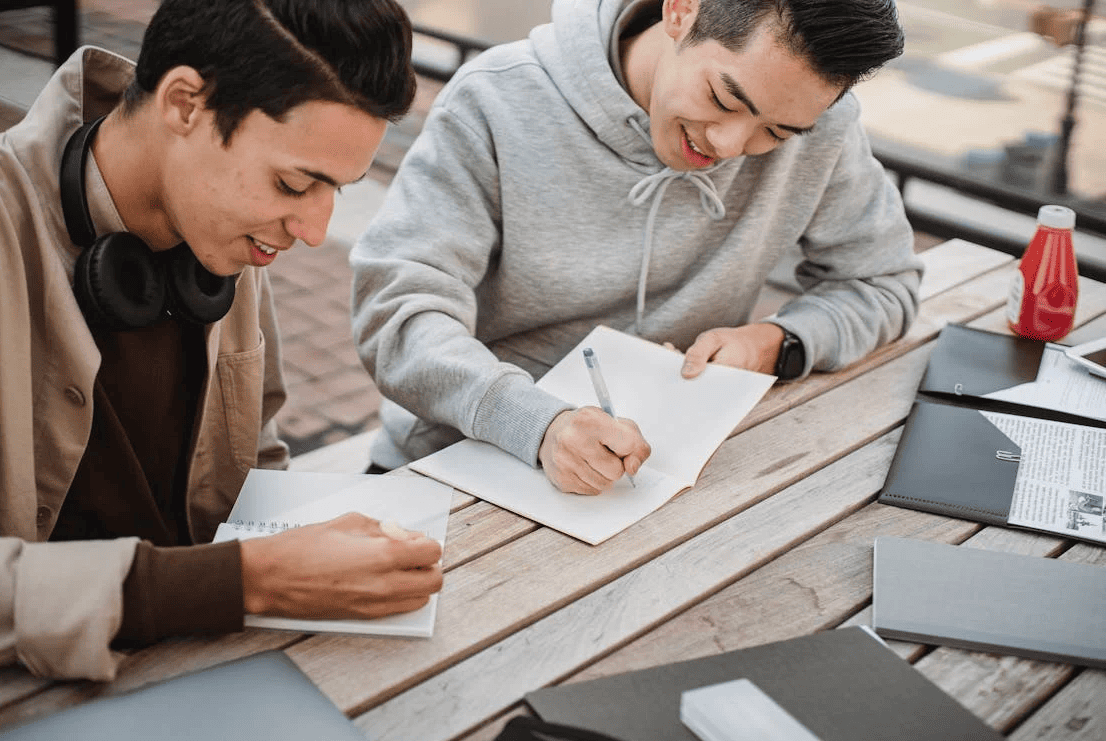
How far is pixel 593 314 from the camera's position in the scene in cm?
192

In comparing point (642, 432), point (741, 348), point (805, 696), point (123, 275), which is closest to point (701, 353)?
point (741, 348)

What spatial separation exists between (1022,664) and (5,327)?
1.15 meters

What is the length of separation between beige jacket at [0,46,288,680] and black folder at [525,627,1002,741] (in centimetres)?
43

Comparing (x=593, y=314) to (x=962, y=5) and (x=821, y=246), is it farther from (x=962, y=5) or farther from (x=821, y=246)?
(x=962, y=5)

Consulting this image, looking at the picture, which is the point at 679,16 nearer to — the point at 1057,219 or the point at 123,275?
the point at 1057,219

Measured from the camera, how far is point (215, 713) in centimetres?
103

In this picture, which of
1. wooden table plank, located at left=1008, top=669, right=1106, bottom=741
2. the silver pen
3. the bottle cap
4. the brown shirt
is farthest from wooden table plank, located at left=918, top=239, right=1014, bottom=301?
the brown shirt

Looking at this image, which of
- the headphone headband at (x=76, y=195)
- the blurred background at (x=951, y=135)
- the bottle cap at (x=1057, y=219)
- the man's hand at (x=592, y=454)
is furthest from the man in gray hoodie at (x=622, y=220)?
the blurred background at (x=951, y=135)

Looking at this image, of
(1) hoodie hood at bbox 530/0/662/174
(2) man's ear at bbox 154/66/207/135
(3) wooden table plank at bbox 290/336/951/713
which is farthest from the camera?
(1) hoodie hood at bbox 530/0/662/174

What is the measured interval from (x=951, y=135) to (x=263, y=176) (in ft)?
9.71

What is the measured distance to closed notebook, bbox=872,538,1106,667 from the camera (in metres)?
1.21

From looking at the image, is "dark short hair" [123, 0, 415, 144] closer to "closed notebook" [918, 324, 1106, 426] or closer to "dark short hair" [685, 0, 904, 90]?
"dark short hair" [685, 0, 904, 90]

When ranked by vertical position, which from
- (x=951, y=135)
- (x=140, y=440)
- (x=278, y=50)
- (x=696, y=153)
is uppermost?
(x=278, y=50)

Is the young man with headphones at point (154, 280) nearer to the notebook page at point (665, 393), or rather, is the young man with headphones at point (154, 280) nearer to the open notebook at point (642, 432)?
the open notebook at point (642, 432)
